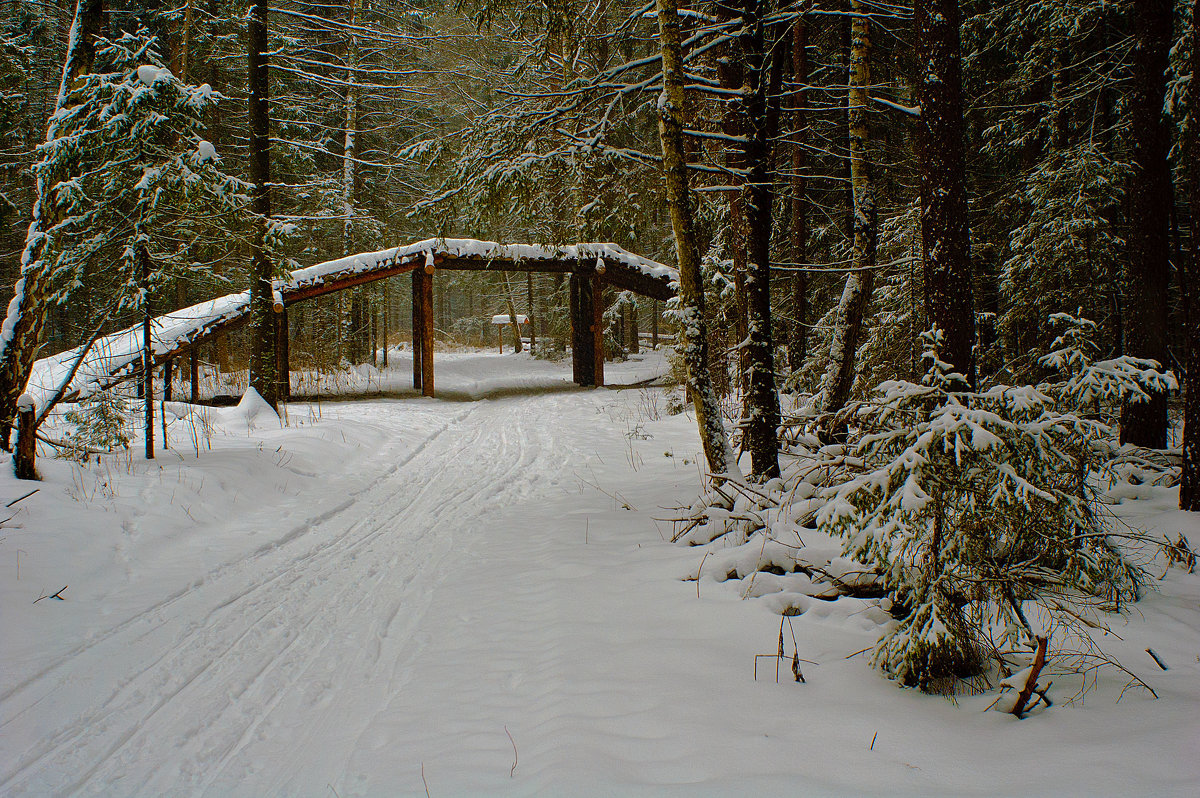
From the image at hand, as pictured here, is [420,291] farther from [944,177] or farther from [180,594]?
[944,177]

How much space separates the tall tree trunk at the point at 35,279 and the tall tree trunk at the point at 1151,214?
11830 millimetres

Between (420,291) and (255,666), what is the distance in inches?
574

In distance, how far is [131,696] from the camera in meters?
3.09

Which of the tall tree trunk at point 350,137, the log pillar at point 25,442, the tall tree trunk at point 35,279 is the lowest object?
the log pillar at point 25,442

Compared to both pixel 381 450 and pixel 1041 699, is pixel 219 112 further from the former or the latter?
pixel 1041 699

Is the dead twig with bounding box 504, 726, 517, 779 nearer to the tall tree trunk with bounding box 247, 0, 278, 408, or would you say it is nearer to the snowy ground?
the snowy ground

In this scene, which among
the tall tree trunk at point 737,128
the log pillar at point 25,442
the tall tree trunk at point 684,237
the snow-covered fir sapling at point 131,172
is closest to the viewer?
the tall tree trunk at point 684,237

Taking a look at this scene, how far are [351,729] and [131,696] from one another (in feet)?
4.29

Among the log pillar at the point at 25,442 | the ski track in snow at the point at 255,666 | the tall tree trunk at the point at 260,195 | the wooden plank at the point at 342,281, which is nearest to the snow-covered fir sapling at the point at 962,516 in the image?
the ski track in snow at the point at 255,666

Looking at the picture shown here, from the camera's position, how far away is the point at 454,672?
3.34 metres

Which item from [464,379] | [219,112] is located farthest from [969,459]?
[219,112]

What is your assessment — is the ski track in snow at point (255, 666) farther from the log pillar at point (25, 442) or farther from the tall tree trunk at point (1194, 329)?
the tall tree trunk at point (1194, 329)

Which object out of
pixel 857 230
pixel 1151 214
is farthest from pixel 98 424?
pixel 1151 214

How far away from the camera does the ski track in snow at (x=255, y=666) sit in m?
2.62
